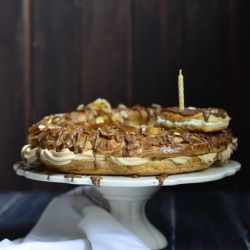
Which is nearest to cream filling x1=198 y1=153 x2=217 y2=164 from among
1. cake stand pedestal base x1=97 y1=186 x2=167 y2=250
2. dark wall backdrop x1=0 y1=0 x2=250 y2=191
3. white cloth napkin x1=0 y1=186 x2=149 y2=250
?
cake stand pedestal base x1=97 y1=186 x2=167 y2=250

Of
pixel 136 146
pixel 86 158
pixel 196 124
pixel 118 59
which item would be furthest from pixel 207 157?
pixel 118 59

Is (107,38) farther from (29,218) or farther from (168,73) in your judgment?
(29,218)

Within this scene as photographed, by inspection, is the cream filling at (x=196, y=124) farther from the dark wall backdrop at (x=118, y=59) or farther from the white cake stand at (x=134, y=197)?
the dark wall backdrop at (x=118, y=59)

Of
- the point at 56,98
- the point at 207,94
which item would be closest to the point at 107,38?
the point at 56,98

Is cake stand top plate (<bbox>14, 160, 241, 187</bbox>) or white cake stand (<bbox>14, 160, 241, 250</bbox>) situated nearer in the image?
cake stand top plate (<bbox>14, 160, 241, 187</bbox>)

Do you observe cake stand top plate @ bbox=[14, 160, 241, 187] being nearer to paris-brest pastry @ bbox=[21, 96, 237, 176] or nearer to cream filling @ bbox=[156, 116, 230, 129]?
paris-brest pastry @ bbox=[21, 96, 237, 176]

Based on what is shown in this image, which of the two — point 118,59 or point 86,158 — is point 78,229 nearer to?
point 86,158
